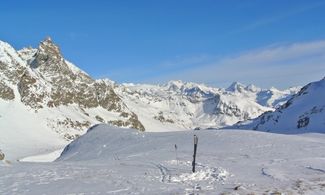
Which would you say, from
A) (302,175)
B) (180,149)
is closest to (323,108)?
(180,149)

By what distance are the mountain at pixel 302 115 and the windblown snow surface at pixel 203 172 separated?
55029 mm

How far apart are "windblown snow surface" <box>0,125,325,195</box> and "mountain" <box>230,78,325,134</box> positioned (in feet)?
181

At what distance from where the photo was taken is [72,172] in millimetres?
33656

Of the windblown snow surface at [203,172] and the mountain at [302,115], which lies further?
the mountain at [302,115]

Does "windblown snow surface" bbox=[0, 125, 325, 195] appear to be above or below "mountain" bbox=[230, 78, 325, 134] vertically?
below

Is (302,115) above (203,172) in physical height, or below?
above

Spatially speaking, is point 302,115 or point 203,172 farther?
point 302,115

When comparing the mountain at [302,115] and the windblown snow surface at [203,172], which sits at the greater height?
the mountain at [302,115]

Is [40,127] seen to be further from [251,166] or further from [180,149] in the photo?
[251,166]

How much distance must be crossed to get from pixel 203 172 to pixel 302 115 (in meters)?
86.8

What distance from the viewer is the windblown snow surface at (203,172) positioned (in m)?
26.4

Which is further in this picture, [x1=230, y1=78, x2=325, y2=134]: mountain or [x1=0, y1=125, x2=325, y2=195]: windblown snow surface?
[x1=230, y1=78, x2=325, y2=134]: mountain

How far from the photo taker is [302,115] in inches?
4466

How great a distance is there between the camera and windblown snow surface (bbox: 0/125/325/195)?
26.4 metres
